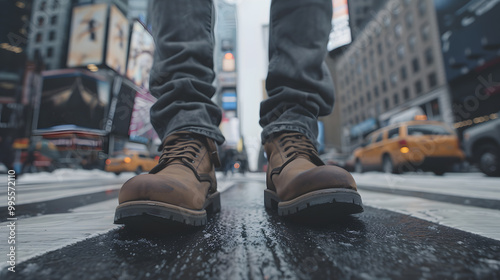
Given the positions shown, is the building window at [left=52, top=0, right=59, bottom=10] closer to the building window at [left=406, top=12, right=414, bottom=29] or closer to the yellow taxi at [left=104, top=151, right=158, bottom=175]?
the yellow taxi at [left=104, top=151, right=158, bottom=175]

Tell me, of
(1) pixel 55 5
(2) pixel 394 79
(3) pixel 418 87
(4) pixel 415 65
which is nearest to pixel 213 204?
(3) pixel 418 87

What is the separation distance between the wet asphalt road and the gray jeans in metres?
0.34

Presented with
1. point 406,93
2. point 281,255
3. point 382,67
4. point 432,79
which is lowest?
point 281,255

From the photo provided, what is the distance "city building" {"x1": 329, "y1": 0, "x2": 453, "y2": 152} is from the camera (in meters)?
12.3

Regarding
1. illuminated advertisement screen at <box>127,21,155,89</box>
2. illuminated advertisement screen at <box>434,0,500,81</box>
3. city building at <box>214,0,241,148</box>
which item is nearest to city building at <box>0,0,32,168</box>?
illuminated advertisement screen at <box>127,21,155,89</box>

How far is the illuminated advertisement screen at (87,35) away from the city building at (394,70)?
1564cm

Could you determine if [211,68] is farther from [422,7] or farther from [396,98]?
[396,98]

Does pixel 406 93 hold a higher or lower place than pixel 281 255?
higher

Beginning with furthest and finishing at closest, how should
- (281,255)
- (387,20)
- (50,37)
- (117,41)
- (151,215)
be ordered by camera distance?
(50,37) → (387,20) → (117,41) → (151,215) → (281,255)

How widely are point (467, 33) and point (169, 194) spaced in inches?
527

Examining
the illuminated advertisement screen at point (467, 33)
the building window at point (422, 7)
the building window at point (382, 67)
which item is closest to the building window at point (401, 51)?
the building window at point (382, 67)

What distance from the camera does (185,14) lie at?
674mm

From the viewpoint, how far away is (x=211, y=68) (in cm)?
76

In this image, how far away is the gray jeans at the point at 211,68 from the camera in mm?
652
